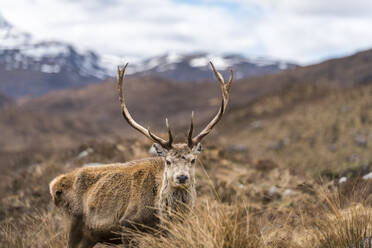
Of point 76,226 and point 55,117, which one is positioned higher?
point 76,226

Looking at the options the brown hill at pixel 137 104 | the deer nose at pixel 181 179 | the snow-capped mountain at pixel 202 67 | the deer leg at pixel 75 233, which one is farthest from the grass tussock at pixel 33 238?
the snow-capped mountain at pixel 202 67

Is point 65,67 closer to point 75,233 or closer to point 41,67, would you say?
point 41,67

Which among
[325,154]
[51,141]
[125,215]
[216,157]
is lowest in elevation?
[51,141]

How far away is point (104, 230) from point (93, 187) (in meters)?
0.69

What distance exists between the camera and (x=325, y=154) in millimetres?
19141

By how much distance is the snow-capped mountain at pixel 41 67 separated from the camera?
407 ft

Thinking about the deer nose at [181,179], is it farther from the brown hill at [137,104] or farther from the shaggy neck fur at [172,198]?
the brown hill at [137,104]

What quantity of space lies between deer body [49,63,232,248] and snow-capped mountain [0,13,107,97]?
115787mm

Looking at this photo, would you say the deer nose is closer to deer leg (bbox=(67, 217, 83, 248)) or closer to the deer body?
the deer body

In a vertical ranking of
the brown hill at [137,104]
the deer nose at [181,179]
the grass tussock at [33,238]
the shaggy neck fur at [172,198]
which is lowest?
the brown hill at [137,104]

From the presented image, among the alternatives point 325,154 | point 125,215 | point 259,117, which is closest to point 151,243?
point 125,215

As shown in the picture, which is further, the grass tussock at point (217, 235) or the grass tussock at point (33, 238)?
the grass tussock at point (33, 238)

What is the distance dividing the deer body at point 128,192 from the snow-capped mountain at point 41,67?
116m

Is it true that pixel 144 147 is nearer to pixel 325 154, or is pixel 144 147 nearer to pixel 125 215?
pixel 125 215
